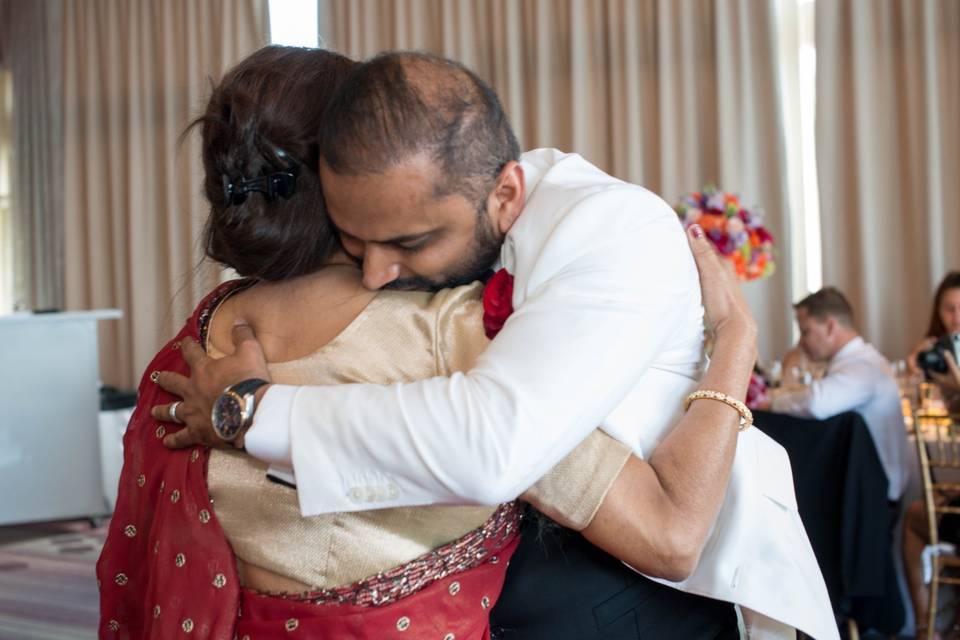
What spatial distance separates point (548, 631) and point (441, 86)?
65 cm

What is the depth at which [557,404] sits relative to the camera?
0.96 metres

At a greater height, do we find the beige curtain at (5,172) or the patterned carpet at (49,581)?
the beige curtain at (5,172)

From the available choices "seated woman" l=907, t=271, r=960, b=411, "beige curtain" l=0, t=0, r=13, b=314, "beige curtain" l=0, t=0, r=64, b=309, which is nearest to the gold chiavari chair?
"seated woman" l=907, t=271, r=960, b=411

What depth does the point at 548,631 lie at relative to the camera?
1.26 m

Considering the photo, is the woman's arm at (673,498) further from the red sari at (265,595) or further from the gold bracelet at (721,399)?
the red sari at (265,595)

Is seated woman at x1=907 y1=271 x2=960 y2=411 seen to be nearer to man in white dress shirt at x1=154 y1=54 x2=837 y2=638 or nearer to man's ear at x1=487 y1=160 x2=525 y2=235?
man in white dress shirt at x1=154 y1=54 x2=837 y2=638

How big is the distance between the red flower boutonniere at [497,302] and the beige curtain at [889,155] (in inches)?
210

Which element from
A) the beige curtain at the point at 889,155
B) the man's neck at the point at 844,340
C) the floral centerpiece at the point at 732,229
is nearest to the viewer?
the floral centerpiece at the point at 732,229

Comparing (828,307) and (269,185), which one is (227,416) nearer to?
(269,185)

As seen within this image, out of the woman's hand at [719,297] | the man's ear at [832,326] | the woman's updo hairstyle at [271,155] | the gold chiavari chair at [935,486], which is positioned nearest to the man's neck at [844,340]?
the man's ear at [832,326]

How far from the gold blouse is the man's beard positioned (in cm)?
1

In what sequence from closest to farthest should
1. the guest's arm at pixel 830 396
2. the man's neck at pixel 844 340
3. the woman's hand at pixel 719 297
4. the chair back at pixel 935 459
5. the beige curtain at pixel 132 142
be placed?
the woman's hand at pixel 719 297 < the chair back at pixel 935 459 < the guest's arm at pixel 830 396 < the man's neck at pixel 844 340 < the beige curtain at pixel 132 142

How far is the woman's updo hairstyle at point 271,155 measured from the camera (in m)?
1.15

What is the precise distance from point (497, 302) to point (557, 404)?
8.1 inches
